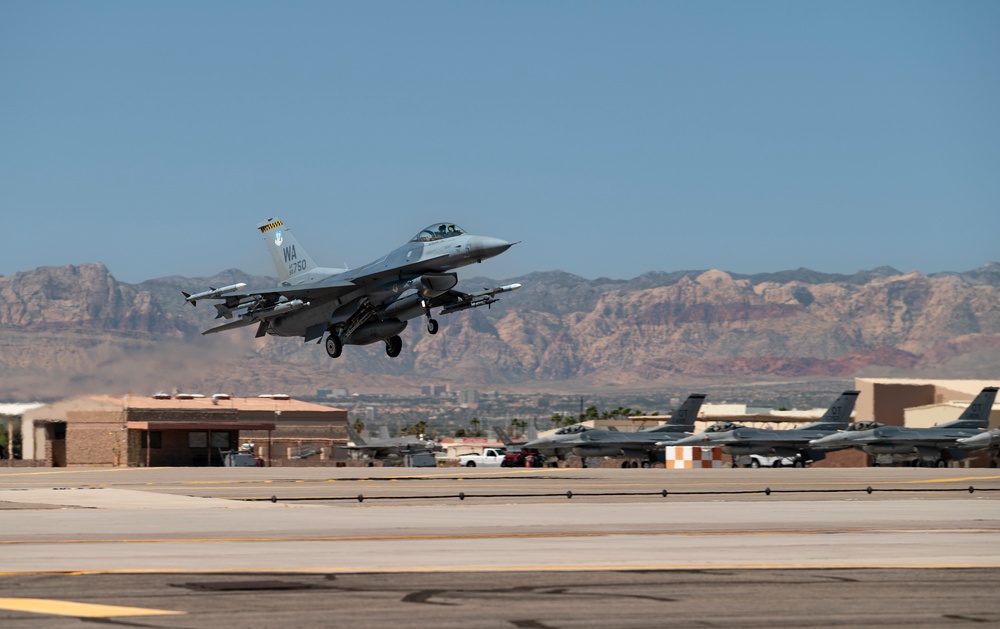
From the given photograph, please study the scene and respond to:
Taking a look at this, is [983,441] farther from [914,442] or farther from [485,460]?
[485,460]

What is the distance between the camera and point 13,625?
13.0 meters

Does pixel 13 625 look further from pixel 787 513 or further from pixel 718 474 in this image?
pixel 718 474

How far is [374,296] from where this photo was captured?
184 feet

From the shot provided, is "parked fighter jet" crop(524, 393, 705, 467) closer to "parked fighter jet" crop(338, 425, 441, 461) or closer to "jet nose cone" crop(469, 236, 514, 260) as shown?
"parked fighter jet" crop(338, 425, 441, 461)

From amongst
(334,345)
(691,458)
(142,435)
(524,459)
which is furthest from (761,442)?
(142,435)

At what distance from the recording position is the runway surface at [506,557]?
557 inches

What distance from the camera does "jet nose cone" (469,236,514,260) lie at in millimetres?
50750

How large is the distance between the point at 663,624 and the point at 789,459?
75.1 meters

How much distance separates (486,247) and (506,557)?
1253 inches

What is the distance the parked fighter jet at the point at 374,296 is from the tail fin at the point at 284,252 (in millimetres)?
1511

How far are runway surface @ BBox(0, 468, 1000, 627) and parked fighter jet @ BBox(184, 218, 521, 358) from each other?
1527 centimetres

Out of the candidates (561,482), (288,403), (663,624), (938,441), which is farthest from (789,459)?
(663,624)

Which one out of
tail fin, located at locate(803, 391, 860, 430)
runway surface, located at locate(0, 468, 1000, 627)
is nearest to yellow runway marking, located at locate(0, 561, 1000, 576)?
runway surface, located at locate(0, 468, 1000, 627)

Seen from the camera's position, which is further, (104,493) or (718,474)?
(718,474)
